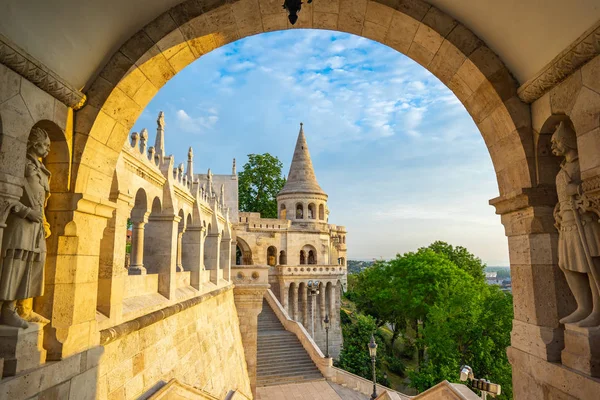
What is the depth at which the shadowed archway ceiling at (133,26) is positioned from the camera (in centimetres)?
301

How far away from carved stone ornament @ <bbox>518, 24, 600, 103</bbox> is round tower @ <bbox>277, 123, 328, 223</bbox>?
3252cm

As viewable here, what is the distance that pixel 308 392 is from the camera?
17266mm

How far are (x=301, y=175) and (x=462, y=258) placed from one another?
19750 mm

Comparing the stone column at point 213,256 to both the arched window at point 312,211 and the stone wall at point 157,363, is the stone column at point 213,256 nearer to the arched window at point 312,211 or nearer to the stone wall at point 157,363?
the stone wall at point 157,363

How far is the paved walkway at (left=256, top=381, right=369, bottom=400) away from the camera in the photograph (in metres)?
16.5

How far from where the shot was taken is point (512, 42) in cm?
389

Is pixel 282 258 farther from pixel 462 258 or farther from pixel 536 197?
pixel 536 197

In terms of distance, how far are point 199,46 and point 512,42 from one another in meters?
3.36

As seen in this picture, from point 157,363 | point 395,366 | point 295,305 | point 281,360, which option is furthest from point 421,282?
point 157,363

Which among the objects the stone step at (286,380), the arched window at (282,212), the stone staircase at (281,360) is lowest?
the stone step at (286,380)

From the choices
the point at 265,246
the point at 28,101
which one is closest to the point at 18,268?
the point at 28,101

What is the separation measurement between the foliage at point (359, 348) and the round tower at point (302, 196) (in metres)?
10.2

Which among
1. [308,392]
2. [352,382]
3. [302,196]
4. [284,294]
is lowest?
[352,382]

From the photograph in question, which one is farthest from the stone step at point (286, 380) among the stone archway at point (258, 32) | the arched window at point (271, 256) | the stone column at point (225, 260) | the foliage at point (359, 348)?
the arched window at point (271, 256)
